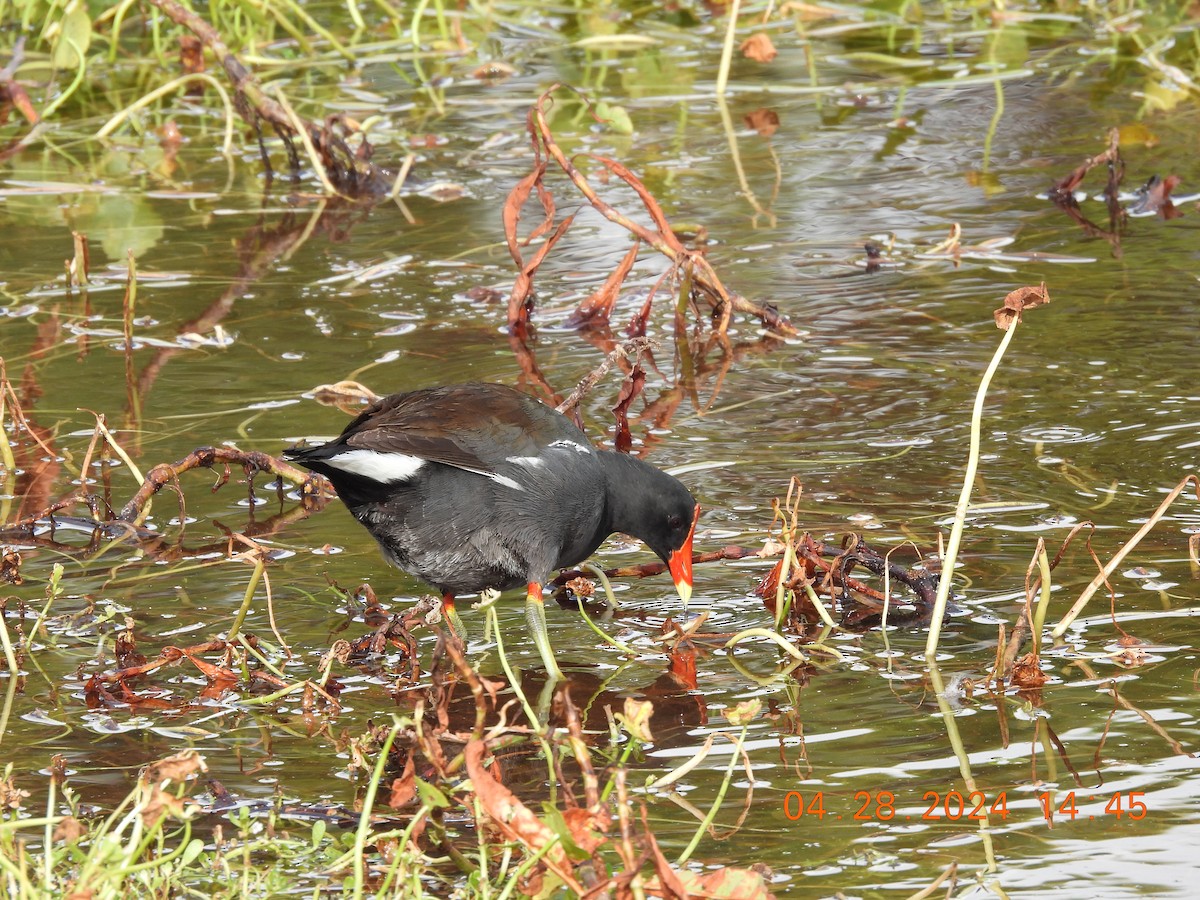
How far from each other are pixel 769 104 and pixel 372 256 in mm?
2709

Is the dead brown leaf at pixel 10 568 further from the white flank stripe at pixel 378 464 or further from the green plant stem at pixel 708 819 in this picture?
the green plant stem at pixel 708 819

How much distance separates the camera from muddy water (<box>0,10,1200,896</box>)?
322 cm

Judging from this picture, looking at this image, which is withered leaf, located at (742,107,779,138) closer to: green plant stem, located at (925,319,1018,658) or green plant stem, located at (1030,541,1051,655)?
green plant stem, located at (925,319,1018,658)

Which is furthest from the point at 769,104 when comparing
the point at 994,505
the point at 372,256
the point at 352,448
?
the point at 352,448

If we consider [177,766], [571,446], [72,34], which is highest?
[72,34]

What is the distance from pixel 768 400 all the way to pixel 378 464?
1.90 m

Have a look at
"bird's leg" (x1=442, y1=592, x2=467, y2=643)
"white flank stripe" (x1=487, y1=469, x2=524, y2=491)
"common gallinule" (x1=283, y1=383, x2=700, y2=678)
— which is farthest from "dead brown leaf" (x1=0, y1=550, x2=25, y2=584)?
"white flank stripe" (x1=487, y1=469, x2=524, y2=491)

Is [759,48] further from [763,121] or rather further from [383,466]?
[383,466]

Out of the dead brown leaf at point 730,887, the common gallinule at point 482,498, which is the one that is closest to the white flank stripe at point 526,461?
the common gallinule at point 482,498

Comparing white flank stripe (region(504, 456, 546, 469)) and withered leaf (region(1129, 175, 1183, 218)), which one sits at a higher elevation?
white flank stripe (region(504, 456, 546, 469))

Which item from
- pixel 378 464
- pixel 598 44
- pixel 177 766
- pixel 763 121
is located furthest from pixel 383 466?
pixel 598 44

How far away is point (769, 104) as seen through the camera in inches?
339
